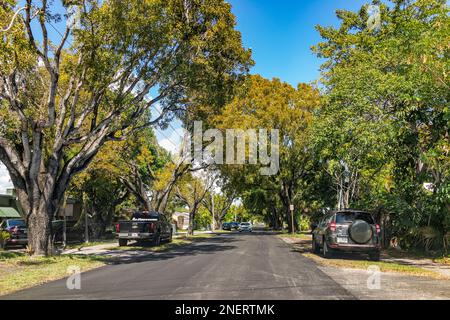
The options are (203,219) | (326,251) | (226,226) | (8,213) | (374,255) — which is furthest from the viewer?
→ (203,219)

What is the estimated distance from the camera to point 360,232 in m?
15.6

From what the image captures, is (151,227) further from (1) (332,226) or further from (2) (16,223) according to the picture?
(1) (332,226)

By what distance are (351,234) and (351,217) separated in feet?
3.52

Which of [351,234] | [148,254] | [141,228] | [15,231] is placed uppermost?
[351,234]

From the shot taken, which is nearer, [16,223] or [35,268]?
[35,268]

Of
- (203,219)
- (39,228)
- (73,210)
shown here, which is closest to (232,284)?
(39,228)

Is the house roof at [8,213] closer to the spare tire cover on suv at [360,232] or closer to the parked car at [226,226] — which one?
the spare tire cover on suv at [360,232]

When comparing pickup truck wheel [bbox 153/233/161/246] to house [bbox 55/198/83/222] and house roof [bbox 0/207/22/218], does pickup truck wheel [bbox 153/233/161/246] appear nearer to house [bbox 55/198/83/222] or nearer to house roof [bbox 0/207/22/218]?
house roof [bbox 0/207/22/218]

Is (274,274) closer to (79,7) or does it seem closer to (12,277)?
(12,277)

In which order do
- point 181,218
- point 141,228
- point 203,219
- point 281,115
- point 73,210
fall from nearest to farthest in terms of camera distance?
point 141,228
point 281,115
point 73,210
point 203,219
point 181,218

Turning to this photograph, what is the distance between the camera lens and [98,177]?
1298 inches

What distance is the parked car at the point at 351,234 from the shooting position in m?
15.7

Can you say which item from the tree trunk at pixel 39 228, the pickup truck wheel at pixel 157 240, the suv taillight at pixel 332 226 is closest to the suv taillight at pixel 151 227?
the pickup truck wheel at pixel 157 240

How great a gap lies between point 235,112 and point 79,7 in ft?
66.6
